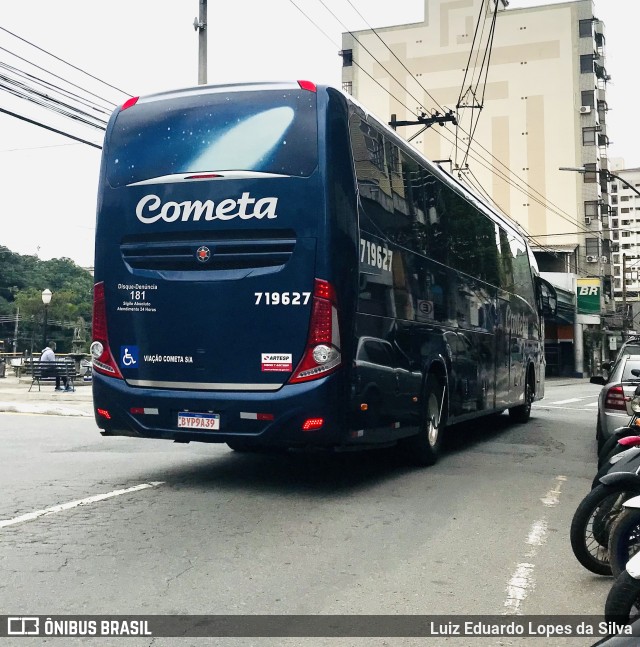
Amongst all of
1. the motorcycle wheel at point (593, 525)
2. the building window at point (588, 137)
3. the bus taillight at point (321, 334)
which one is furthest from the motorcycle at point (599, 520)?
the building window at point (588, 137)

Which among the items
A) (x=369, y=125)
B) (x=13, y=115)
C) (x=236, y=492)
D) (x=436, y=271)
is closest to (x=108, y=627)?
(x=236, y=492)

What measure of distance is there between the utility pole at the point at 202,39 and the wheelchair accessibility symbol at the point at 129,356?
10974 mm

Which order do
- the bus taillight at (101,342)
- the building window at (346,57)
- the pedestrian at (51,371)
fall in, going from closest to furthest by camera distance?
the bus taillight at (101,342), the pedestrian at (51,371), the building window at (346,57)

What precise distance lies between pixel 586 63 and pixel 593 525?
63.5 meters

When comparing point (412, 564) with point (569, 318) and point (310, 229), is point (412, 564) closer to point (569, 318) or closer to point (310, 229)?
point (310, 229)

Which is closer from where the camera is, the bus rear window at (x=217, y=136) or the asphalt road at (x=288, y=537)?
the asphalt road at (x=288, y=537)

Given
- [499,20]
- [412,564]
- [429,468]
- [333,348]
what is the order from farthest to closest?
[499,20] < [429,468] < [333,348] < [412,564]

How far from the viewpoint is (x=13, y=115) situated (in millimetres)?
13562

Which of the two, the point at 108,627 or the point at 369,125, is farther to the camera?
the point at 369,125

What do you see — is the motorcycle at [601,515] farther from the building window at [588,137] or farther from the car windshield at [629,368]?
the building window at [588,137]

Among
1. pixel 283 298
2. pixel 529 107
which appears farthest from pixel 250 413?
pixel 529 107

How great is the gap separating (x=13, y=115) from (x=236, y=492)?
29.0 ft

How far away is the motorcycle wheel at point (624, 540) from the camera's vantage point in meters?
4.63

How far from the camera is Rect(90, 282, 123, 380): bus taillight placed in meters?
8.05
